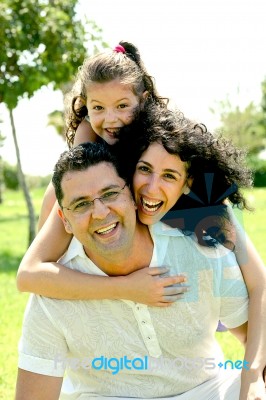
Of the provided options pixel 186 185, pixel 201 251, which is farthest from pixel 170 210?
pixel 201 251

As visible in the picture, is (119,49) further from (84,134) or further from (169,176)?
(169,176)

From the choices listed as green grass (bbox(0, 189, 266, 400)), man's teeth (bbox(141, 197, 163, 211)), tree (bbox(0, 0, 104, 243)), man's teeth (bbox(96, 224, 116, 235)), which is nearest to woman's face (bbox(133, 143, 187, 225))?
man's teeth (bbox(141, 197, 163, 211))

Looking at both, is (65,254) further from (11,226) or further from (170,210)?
(11,226)

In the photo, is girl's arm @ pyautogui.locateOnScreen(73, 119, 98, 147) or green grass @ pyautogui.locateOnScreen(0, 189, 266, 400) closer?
girl's arm @ pyautogui.locateOnScreen(73, 119, 98, 147)

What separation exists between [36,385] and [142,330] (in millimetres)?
514

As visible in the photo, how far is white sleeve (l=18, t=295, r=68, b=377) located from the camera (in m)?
2.85

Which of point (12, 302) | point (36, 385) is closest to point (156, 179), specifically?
point (36, 385)

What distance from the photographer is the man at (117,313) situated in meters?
2.87

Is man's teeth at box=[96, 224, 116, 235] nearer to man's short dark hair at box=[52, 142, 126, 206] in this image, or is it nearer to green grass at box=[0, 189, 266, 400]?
man's short dark hair at box=[52, 142, 126, 206]

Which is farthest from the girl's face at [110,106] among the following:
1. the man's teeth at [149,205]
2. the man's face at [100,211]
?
the man's face at [100,211]

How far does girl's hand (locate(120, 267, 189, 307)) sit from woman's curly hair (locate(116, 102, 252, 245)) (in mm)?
269

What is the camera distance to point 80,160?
291cm

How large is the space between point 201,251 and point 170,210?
1.35 ft

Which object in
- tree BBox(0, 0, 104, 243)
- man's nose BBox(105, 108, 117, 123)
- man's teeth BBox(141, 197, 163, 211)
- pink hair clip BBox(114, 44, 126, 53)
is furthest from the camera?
tree BBox(0, 0, 104, 243)
